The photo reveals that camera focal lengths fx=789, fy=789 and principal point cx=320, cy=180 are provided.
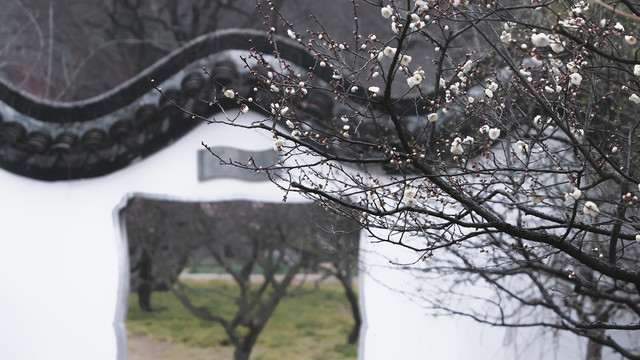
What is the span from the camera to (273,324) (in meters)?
5.83

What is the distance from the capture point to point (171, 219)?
5.79 metres

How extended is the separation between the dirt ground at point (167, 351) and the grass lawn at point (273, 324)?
0.08 feet

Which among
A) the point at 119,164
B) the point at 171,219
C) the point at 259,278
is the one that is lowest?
the point at 259,278

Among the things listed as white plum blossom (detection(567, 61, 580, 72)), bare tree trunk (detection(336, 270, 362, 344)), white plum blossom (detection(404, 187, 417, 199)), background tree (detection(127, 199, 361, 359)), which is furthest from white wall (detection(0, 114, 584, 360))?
white plum blossom (detection(567, 61, 580, 72))

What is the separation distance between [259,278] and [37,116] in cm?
199

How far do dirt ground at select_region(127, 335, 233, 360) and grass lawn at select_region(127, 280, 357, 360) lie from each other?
24 millimetres

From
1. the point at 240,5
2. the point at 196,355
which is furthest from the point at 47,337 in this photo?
the point at 240,5

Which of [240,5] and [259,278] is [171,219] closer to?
[259,278]

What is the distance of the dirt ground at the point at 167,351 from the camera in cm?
582

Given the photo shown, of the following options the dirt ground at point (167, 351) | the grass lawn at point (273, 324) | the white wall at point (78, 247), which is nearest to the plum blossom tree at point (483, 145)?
the white wall at point (78, 247)

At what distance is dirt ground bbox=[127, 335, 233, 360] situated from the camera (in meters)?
5.82

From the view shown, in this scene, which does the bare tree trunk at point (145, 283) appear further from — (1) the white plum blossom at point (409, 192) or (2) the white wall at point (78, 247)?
(1) the white plum blossom at point (409, 192)

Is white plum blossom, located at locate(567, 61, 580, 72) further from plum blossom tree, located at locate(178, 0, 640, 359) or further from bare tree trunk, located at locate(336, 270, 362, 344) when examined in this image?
bare tree trunk, located at locate(336, 270, 362, 344)

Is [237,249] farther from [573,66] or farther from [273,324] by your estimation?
[573,66]
